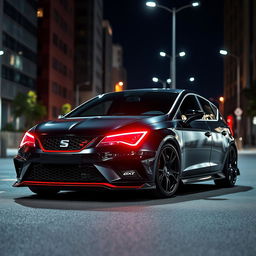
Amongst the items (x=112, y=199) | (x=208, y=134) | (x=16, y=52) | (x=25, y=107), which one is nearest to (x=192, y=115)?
(x=208, y=134)

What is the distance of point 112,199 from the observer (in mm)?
10000

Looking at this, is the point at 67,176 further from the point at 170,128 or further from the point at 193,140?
the point at 193,140

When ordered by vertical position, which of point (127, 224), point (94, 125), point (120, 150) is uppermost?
point (94, 125)

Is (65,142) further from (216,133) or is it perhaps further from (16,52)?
(16,52)

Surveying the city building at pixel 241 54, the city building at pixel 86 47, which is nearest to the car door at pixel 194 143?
the city building at pixel 241 54

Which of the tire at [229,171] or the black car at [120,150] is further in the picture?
the tire at [229,171]

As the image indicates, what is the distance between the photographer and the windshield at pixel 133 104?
10.8 metres

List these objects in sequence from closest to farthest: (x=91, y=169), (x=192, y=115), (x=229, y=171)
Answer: (x=91, y=169) → (x=192, y=115) → (x=229, y=171)

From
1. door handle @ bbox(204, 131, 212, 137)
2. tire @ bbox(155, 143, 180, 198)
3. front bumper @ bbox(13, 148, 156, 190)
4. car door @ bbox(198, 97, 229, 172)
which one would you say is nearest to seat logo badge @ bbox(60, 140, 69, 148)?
front bumper @ bbox(13, 148, 156, 190)

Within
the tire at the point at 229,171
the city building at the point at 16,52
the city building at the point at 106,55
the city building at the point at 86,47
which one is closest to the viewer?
the tire at the point at 229,171

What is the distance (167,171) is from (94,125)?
136 cm

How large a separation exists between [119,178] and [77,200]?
2.90ft

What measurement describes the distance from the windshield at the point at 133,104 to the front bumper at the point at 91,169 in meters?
1.25

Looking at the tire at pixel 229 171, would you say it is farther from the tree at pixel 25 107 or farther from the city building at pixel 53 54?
the city building at pixel 53 54
